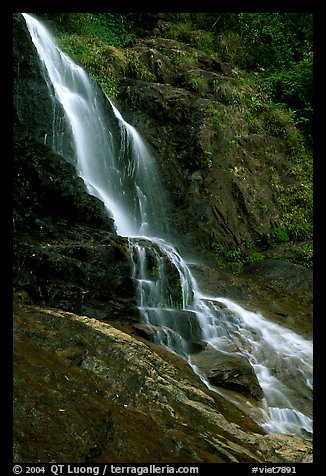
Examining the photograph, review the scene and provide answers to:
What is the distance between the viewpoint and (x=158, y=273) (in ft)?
22.3

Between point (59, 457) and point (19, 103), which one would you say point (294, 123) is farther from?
point (59, 457)

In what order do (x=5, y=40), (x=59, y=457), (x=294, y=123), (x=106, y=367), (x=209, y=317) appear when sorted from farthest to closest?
(x=294, y=123), (x=209, y=317), (x=106, y=367), (x=59, y=457), (x=5, y=40)

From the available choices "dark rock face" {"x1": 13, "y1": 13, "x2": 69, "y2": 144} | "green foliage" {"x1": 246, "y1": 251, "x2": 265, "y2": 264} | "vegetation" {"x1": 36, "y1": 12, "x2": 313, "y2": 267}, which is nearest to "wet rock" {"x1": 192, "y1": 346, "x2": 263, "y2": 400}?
"dark rock face" {"x1": 13, "y1": 13, "x2": 69, "y2": 144}

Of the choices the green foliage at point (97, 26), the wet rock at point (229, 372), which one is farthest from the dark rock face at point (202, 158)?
the wet rock at point (229, 372)

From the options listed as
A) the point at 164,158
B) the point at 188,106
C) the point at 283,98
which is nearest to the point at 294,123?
the point at 283,98

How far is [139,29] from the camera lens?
15484 millimetres

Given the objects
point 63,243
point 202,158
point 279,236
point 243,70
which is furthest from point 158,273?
point 243,70

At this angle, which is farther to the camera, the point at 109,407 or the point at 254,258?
the point at 254,258

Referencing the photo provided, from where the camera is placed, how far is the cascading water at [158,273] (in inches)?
240

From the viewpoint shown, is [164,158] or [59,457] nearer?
[59,457]

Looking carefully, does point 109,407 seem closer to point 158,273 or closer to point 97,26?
point 158,273

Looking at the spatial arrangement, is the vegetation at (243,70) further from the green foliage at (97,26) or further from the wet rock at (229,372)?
the wet rock at (229,372)

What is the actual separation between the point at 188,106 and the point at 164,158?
1863 millimetres

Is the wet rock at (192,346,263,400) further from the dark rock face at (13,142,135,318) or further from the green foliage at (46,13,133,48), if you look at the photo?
the green foliage at (46,13,133,48)
